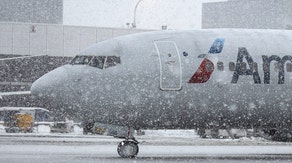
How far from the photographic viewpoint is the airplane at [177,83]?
18781mm

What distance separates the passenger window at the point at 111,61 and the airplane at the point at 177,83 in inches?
1.1

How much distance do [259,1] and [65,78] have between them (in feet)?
374

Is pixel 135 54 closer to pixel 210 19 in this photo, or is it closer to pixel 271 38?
pixel 271 38

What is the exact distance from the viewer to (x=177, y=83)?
19.2m

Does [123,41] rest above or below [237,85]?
above

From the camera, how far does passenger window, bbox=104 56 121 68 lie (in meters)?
19.3

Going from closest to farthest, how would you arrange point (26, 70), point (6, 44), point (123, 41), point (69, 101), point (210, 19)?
point (69, 101), point (123, 41), point (6, 44), point (26, 70), point (210, 19)

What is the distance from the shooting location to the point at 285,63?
66.0ft

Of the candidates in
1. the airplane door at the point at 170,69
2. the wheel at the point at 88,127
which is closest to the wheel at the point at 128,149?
the wheel at the point at 88,127

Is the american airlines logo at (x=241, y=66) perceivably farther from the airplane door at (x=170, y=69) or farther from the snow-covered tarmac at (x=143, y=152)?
the snow-covered tarmac at (x=143, y=152)

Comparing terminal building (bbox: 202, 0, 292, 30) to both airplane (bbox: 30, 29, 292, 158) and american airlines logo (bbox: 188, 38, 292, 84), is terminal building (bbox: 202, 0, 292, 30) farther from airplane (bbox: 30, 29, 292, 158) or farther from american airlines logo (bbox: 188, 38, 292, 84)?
airplane (bbox: 30, 29, 292, 158)

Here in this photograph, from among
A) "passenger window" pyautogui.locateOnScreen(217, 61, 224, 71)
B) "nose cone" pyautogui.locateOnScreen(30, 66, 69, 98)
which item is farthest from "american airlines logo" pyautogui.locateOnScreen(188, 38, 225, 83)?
"nose cone" pyautogui.locateOnScreen(30, 66, 69, 98)

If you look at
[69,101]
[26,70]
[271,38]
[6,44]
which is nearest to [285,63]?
[271,38]

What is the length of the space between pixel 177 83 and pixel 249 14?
11381cm
